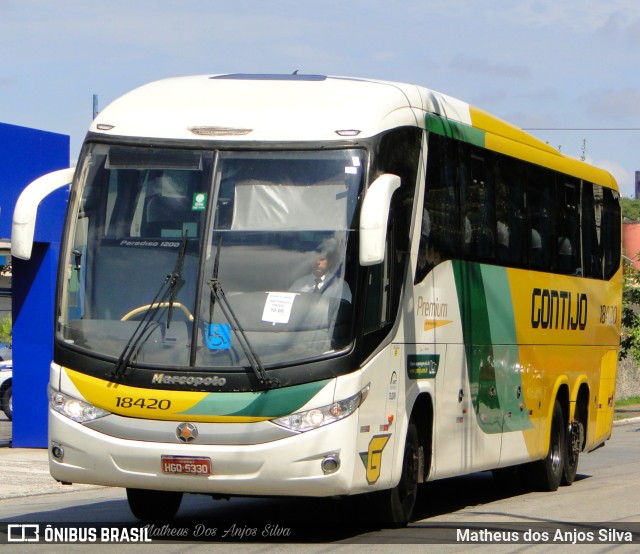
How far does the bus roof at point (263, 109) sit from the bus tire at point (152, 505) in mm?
3151

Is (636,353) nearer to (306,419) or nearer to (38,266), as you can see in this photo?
(38,266)

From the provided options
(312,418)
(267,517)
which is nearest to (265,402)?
(312,418)

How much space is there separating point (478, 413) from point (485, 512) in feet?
3.19

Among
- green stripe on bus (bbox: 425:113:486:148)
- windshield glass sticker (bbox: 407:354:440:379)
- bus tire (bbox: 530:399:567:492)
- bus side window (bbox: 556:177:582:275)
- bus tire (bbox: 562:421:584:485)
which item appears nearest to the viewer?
windshield glass sticker (bbox: 407:354:440:379)

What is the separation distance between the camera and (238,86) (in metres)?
10.8

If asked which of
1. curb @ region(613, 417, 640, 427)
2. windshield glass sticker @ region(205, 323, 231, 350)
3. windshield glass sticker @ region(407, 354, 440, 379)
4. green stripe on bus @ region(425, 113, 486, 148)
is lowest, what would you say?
curb @ region(613, 417, 640, 427)

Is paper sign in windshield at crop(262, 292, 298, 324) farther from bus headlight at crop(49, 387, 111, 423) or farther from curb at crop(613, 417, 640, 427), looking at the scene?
curb at crop(613, 417, 640, 427)

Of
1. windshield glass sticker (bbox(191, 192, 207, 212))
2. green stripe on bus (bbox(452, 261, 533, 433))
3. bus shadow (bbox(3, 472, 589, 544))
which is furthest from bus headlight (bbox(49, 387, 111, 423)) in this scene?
green stripe on bus (bbox(452, 261, 533, 433))

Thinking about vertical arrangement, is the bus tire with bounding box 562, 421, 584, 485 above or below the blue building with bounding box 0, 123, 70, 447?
below

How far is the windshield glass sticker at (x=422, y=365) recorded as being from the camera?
1077 centimetres

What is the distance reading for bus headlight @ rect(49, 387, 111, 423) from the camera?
9727mm

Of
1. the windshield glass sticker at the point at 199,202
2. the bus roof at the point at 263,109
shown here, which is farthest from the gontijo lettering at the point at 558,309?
the windshield glass sticker at the point at 199,202

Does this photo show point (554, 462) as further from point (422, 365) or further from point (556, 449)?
point (422, 365)

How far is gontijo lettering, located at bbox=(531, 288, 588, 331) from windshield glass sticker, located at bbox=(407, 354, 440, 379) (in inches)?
125
